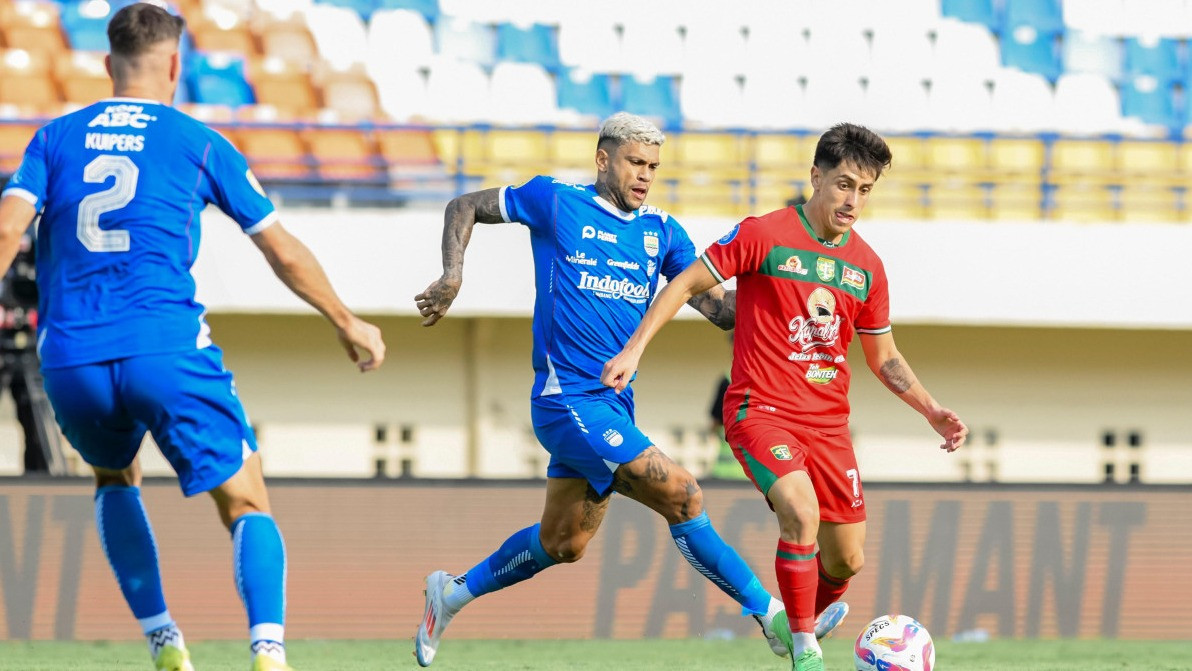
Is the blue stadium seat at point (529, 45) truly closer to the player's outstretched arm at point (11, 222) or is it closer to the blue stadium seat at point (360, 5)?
the blue stadium seat at point (360, 5)

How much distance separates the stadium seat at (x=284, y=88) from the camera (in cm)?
1478

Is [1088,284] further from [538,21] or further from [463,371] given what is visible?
[538,21]

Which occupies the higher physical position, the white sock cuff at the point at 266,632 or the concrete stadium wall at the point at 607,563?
the white sock cuff at the point at 266,632

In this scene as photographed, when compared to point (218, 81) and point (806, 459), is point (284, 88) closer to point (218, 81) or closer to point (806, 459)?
point (218, 81)

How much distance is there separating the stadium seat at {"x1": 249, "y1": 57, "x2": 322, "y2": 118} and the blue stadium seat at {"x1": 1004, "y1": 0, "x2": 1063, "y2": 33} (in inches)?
288

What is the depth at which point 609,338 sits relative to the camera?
6285 millimetres

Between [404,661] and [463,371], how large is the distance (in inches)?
218

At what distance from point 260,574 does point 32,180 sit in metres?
1.32

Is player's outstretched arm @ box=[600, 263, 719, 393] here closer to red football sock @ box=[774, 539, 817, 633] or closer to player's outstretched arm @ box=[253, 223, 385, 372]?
red football sock @ box=[774, 539, 817, 633]

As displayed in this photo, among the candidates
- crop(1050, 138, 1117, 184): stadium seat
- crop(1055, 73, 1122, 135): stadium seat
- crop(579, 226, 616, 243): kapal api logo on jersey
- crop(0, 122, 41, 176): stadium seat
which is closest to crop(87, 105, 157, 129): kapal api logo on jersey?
crop(579, 226, 616, 243): kapal api logo on jersey

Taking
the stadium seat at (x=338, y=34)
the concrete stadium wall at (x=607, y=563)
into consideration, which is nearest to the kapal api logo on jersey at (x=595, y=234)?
the concrete stadium wall at (x=607, y=563)

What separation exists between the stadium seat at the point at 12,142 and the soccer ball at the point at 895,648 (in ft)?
31.3

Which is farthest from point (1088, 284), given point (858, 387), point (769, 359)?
point (769, 359)

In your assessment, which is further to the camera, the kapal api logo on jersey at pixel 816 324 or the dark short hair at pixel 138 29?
the kapal api logo on jersey at pixel 816 324
